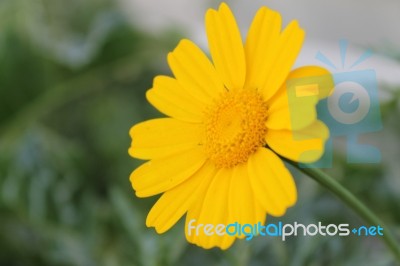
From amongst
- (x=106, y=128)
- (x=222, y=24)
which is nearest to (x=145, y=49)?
(x=106, y=128)

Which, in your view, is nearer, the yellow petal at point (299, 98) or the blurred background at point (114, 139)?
the yellow petal at point (299, 98)

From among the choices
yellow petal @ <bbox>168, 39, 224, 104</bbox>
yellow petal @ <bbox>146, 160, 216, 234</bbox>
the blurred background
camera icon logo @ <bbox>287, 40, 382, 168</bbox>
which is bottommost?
the blurred background

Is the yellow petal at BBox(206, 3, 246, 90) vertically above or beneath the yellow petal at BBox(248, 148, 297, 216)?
above

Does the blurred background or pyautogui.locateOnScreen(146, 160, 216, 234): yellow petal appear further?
the blurred background

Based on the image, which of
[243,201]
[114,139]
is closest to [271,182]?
[243,201]
